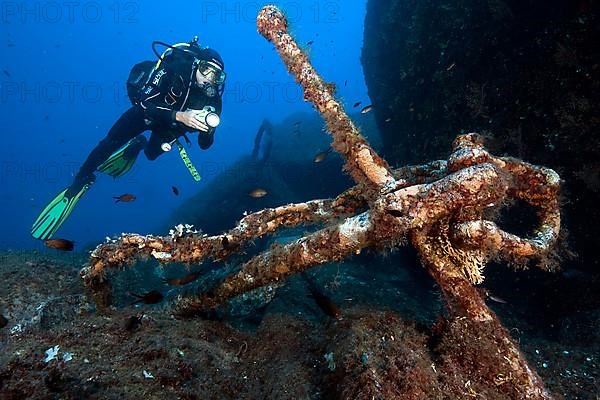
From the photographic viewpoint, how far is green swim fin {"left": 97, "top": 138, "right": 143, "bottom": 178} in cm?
920

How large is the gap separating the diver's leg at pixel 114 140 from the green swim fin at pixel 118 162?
0.74ft

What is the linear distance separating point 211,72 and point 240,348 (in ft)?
20.4

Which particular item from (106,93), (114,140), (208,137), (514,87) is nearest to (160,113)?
(208,137)

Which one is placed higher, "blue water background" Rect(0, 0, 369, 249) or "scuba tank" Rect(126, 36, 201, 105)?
"blue water background" Rect(0, 0, 369, 249)

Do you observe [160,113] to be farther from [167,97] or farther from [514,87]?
[514,87]

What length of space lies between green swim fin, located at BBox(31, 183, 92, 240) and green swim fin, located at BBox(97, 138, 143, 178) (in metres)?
0.79

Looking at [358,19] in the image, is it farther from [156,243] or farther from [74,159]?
[156,243]

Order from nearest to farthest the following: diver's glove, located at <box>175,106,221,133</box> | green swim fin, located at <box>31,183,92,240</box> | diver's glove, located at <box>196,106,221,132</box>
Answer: diver's glove, located at <box>196,106,221,132</box> < diver's glove, located at <box>175,106,221,133</box> < green swim fin, located at <box>31,183,92,240</box>

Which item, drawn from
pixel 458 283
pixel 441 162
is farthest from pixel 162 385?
pixel 441 162

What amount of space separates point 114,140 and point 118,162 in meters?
0.64

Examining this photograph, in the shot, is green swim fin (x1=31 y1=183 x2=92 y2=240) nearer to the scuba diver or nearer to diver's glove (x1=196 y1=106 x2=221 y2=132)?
the scuba diver

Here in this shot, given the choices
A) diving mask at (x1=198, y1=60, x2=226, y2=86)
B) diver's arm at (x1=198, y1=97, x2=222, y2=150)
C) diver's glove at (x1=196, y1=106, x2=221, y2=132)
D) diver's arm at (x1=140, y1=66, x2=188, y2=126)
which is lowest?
diver's glove at (x1=196, y1=106, x2=221, y2=132)

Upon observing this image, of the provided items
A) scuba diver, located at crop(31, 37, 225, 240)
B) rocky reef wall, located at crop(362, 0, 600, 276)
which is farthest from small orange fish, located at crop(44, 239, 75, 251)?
rocky reef wall, located at crop(362, 0, 600, 276)

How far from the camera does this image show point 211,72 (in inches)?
300
